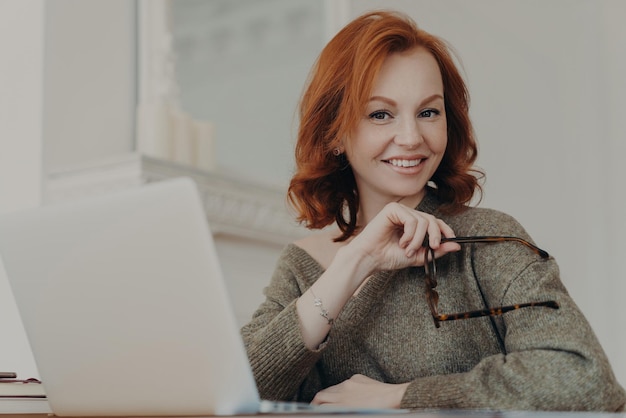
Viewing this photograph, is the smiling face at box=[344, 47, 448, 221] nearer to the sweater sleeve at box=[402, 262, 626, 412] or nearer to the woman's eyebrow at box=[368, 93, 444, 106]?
the woman's eyebrow at box=[368, 93, 444, 106]

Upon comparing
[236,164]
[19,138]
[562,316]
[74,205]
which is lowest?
[236,164]

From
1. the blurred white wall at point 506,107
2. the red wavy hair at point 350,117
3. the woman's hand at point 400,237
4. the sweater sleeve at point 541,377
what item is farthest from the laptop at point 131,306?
the blurred white wall at point 506,107

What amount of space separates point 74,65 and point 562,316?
4.86 feet

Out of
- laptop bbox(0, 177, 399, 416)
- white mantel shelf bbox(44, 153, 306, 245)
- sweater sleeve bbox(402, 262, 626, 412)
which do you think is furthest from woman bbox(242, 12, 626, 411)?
white mantel shelf bbox(44, 153, 306, 245)

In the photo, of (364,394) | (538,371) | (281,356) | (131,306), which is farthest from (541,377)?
(131,306)

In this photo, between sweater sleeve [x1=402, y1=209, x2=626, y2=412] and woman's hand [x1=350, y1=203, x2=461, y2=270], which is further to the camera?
woman's hand [x1=350, y1=203, x2=461, y2=270]

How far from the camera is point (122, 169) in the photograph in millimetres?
2168

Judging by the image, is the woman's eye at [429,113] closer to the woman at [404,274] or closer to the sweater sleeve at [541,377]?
the woman at [404,274]

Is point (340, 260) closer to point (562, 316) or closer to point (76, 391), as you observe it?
point (562, 316)

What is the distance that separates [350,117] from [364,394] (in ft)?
1.41

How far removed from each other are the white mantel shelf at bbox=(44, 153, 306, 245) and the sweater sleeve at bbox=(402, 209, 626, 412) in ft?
3.88

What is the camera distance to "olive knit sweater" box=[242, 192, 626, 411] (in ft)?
3.45

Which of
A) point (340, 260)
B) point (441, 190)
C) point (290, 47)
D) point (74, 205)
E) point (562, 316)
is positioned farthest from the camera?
point (290, 47)

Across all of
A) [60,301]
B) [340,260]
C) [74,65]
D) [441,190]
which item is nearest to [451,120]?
[441,190]
